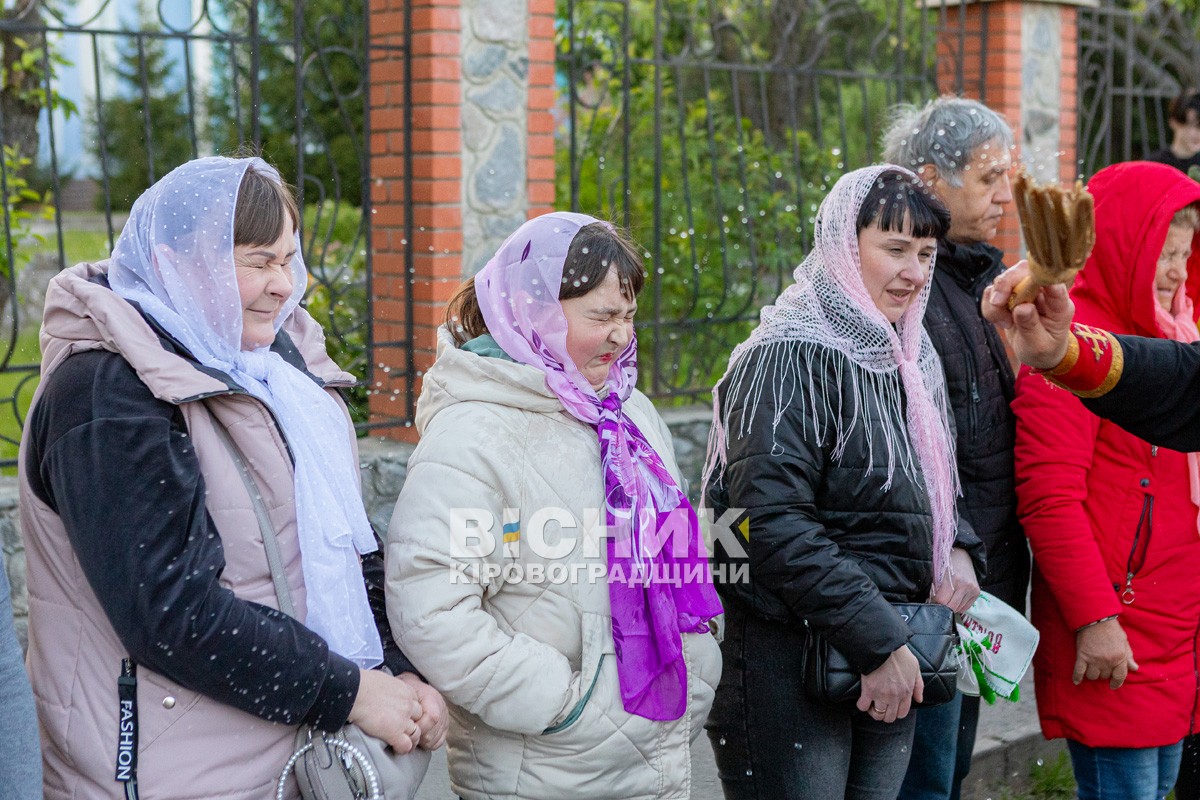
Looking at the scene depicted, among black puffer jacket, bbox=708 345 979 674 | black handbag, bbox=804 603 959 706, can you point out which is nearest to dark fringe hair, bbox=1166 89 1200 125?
black puffer jacket, bbox=708 345 979 674

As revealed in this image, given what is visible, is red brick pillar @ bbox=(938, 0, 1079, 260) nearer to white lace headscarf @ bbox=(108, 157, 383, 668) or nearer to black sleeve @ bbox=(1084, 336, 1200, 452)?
black sleeve @ bbox=(1084, 336, 1200, 452)

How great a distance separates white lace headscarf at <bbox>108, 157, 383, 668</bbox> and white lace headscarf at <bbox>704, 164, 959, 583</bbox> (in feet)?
2.99

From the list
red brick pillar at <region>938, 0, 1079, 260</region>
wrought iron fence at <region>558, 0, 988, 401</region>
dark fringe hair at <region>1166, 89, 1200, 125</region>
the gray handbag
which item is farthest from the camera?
red brick pillar at <region>938, 0, 1079, 260</region>

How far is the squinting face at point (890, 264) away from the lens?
2666mm

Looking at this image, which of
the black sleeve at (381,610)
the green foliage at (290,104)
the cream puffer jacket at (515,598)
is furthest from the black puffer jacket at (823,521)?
the green foliage at (290,104)

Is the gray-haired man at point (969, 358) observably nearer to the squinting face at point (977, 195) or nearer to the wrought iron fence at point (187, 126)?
the squinting face at point (977, 195)

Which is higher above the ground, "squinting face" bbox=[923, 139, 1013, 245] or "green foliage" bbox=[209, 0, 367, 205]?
"green foliage" bbox=[209, 0, 367, 205]

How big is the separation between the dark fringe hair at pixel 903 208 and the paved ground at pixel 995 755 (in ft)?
5.72

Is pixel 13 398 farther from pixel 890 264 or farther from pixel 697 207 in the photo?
pixel 697 207

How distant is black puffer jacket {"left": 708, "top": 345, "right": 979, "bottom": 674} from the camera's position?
8.02ft

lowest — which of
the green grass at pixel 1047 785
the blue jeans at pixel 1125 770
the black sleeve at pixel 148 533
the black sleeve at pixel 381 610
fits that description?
the green grass at pixel 1047 785

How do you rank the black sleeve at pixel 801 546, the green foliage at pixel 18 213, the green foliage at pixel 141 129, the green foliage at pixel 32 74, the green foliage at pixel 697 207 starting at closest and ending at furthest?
the black sleeve at pixel 801 546, the green foliage at pixel 18 213, the green foliage at pixel 32 74, the green foliage at pixel 697 207, the green foliage at pixel 141 129

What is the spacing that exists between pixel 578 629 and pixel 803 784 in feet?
2.16

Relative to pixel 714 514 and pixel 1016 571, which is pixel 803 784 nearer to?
pixel 714 514
